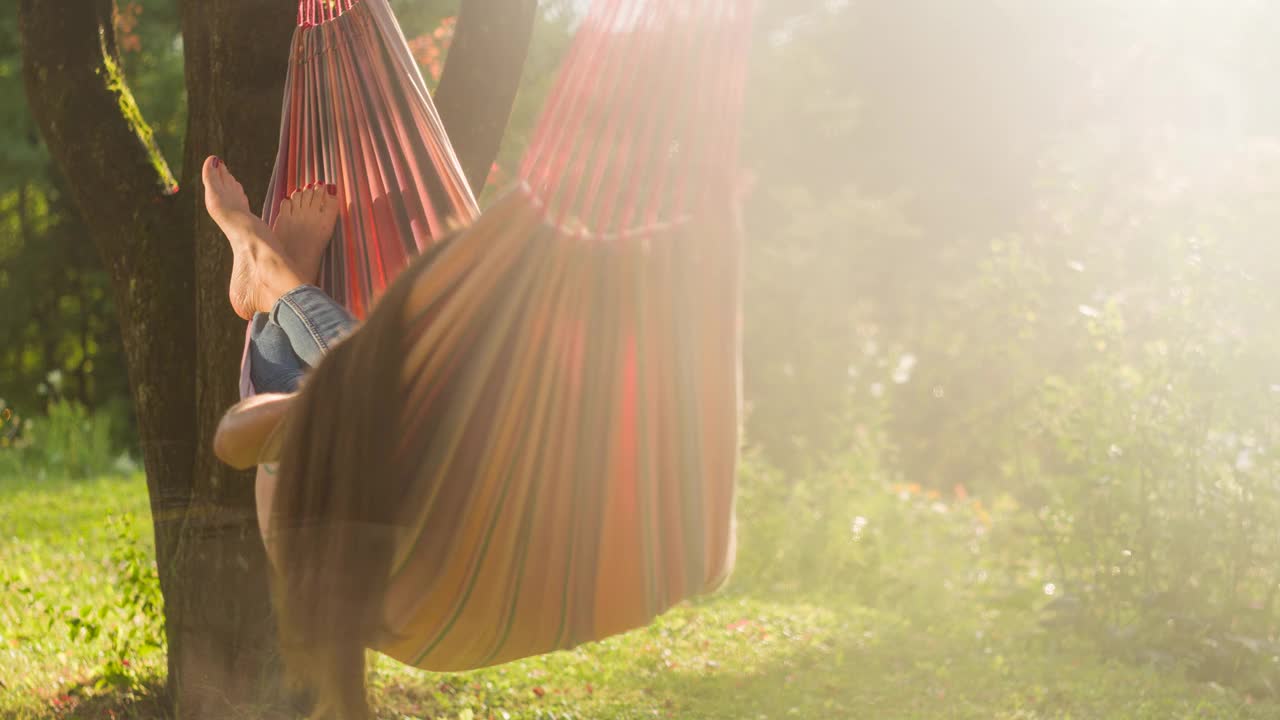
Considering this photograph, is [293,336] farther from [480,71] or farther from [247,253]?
[480,71]

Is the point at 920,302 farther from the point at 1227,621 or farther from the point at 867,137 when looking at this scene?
the point at 1227,621

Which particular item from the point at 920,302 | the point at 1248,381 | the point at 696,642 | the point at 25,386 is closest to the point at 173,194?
the point at 696,642

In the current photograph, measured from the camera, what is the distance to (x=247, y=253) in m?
1.97

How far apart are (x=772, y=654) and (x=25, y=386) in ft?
22.1

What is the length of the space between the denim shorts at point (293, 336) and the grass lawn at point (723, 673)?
1595mm

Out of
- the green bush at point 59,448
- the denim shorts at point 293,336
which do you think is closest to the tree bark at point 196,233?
the denim shorts at point 293,336

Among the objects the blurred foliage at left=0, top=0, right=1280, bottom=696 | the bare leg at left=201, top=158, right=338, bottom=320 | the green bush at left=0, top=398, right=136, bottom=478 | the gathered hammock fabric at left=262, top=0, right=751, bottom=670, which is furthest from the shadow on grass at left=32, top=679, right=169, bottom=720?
the green bush at left=0, top=398, right=136, bottom=478

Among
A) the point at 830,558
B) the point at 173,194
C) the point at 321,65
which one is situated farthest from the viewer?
the point at 830,558

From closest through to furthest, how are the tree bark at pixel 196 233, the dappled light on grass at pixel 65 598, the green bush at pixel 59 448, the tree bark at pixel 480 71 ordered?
the tree bark at pixel 196 233 < the tree bark at pixel 480 71 < the dappled light on grass at pixel 65 598 < the green bush at pixel 59 448

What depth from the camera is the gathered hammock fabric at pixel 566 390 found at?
4.36 ft

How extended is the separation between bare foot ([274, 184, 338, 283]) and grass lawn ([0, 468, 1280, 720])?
1546mm

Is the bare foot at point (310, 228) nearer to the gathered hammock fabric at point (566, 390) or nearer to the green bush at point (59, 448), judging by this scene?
the gathered hammock fabric at point (566, 390)

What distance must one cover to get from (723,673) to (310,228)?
2434 millimetres

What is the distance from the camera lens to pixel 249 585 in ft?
8.89
